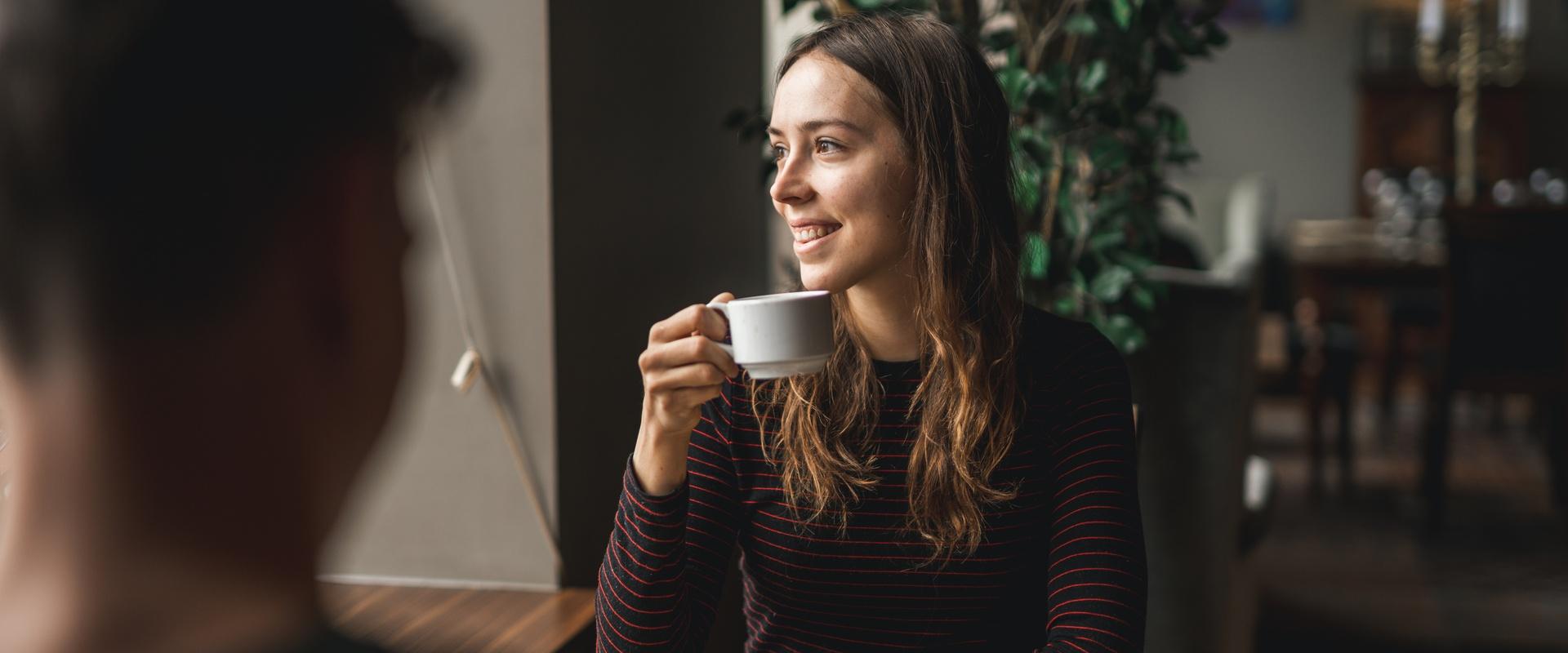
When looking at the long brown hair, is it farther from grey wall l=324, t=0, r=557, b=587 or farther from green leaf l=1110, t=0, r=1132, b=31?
green leaf l=1110, t=0, r=1132, b=31

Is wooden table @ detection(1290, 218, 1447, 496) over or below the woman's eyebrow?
below

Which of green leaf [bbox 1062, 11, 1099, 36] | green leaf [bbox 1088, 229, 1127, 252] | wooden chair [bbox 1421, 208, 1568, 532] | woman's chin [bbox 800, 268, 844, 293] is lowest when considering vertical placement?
wooden chair [bbox 1421, 208, 1568, 532]

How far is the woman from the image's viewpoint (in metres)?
1.13

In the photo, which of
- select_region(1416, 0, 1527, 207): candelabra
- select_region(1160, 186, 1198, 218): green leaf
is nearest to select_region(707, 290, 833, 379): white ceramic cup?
select_region(1160, 186, 1198, 218): green leaf

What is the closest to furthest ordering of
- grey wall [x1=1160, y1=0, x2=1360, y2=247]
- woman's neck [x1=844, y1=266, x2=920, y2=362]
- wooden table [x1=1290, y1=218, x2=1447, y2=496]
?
woman's neck [x1=844, y1=266, x2=920, y2=362] < wooden table [x1=1290, y1=218, x2=1447, y2=496] < grey wall [x1=1160, y1=0, x2=1360, y2=247]

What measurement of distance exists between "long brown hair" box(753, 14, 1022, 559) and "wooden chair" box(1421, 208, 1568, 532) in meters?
3.14

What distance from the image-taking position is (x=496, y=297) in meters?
1.52

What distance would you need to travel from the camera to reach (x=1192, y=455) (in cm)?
203

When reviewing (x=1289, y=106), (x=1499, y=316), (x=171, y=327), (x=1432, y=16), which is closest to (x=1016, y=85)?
(x=171, y=327)

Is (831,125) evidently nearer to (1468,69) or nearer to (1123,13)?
(1123,13)

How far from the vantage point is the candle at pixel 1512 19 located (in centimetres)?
518

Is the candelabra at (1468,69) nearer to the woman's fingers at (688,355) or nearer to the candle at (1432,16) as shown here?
the candle at (1432,16)

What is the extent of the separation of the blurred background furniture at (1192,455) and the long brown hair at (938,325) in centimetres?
90

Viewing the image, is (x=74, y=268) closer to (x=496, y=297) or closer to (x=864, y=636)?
(x=864, y=636)
